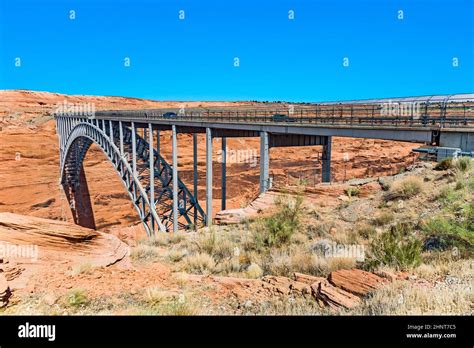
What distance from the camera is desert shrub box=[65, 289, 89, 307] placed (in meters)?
4.14

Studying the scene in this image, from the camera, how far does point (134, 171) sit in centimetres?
2083

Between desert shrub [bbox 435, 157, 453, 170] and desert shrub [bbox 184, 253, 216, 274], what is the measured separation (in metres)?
8.03

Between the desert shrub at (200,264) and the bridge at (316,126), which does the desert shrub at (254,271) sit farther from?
the bridge at (316,126)

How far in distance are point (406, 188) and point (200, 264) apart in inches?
269

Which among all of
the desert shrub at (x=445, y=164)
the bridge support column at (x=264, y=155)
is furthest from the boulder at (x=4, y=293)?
the desert shrub at (x=445, y=164)

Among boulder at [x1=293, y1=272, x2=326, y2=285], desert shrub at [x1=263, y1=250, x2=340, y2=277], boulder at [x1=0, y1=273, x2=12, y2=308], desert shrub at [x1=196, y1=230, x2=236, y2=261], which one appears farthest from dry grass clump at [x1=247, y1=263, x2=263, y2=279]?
boulder at [x1=0, y1=273, x2=12, y2=308]

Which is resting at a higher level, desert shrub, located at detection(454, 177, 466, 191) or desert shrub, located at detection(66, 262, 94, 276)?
desert shrub, located at detection(454, 177, 466, 191)

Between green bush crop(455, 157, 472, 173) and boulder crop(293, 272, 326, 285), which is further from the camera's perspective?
green bush crop(455, 157, 472, 173)

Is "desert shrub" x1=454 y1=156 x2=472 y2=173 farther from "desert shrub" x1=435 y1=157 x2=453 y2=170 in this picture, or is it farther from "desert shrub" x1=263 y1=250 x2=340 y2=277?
"desert shrub" x1=263 y1=250 x2=340 y2=277

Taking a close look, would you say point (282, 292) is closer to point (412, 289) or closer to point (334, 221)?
point (412, 289)

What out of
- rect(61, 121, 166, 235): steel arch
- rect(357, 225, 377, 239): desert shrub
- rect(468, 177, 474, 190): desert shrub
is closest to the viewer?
rect(357, 225, 377, 239): desert shrub

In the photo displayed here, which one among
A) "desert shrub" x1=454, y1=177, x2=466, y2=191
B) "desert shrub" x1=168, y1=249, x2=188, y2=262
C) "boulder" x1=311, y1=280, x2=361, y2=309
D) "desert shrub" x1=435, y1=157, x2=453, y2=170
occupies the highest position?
"desert shrub" x1=435, y1=157, x2=453, y2=170

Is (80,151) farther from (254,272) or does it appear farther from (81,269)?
(254,272)

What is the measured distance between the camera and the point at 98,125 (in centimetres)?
2822
